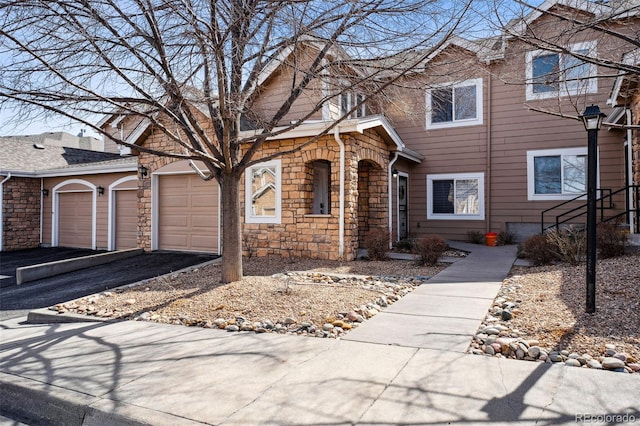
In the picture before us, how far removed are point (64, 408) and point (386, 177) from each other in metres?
8.86

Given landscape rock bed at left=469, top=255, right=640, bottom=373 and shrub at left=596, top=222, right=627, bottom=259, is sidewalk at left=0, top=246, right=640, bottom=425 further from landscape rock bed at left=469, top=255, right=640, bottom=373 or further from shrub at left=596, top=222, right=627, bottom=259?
shrub at left=596, top=222, right=627, bottom=259

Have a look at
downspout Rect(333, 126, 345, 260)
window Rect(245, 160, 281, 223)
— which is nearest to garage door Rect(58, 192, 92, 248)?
window Rect(245, 160, 281, 223)

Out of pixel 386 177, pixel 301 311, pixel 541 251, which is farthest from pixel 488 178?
pixel 301 311

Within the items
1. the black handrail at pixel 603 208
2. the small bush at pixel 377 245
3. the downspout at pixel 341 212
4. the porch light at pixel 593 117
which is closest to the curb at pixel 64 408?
the porch light at pixel 593 117

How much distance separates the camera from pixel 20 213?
14141 mm

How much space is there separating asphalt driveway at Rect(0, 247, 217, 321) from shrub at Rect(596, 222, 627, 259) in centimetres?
822

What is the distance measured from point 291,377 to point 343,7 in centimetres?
469

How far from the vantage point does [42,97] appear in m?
5.27

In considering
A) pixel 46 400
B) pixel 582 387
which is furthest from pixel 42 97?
pixel 582 387

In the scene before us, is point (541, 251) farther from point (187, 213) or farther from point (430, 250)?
point (187, 213)

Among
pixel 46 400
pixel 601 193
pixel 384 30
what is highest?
pixel 384 30

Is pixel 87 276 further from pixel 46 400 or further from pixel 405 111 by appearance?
pixel 405 111

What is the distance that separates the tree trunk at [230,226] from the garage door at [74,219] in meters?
9.21

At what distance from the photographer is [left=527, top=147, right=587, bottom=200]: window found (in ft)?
36.7
